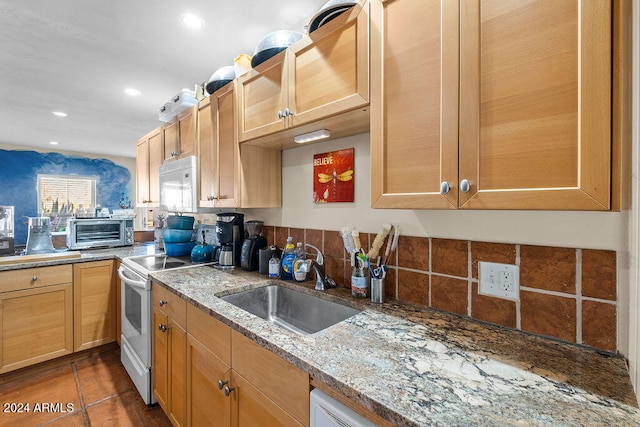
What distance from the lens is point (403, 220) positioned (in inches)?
50.3

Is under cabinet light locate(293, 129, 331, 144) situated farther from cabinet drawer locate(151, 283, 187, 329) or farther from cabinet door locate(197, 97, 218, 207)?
cabinet drawer locate(151, 283, 187, 329)

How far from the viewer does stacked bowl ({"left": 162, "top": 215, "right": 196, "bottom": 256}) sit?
2.37 meters

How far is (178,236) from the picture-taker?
2412mm

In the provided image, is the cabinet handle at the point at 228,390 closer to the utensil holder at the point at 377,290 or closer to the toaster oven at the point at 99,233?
the utensil holder at the point at 377,290

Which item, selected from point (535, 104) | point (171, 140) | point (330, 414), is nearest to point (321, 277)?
point (330, 414)

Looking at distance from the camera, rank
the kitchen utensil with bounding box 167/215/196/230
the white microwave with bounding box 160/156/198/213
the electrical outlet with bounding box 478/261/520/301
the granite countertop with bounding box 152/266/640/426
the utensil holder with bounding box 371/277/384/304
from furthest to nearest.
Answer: the kitchen utensil with bounding box 167/215/196/230 < the white microwave with bounding box 160/156/198/213 < the utensil holder with bounding box 371/277/384/304 < the electrical outlet with bounding box 478/261/520/301 < the granite countertop with bounding box 152/266/640/426

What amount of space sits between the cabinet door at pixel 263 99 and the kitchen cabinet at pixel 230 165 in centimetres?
11

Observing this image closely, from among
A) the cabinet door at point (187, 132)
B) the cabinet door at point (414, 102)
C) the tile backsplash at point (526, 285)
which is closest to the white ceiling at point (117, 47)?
the cabinet door at point (187, 132)

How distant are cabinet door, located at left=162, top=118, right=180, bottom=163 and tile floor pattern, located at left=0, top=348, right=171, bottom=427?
1.80m

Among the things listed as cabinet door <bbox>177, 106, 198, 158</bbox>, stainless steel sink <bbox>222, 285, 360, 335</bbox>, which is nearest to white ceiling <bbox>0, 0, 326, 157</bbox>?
cabinet door <bbox>177, 106, 198, 158</bbox>

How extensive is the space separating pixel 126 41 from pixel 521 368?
265 cm

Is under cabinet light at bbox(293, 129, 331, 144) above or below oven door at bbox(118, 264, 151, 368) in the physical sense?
above

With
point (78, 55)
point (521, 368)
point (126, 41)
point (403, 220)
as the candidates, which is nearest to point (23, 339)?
point (78, 55)

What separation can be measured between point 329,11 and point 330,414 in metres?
1.43
